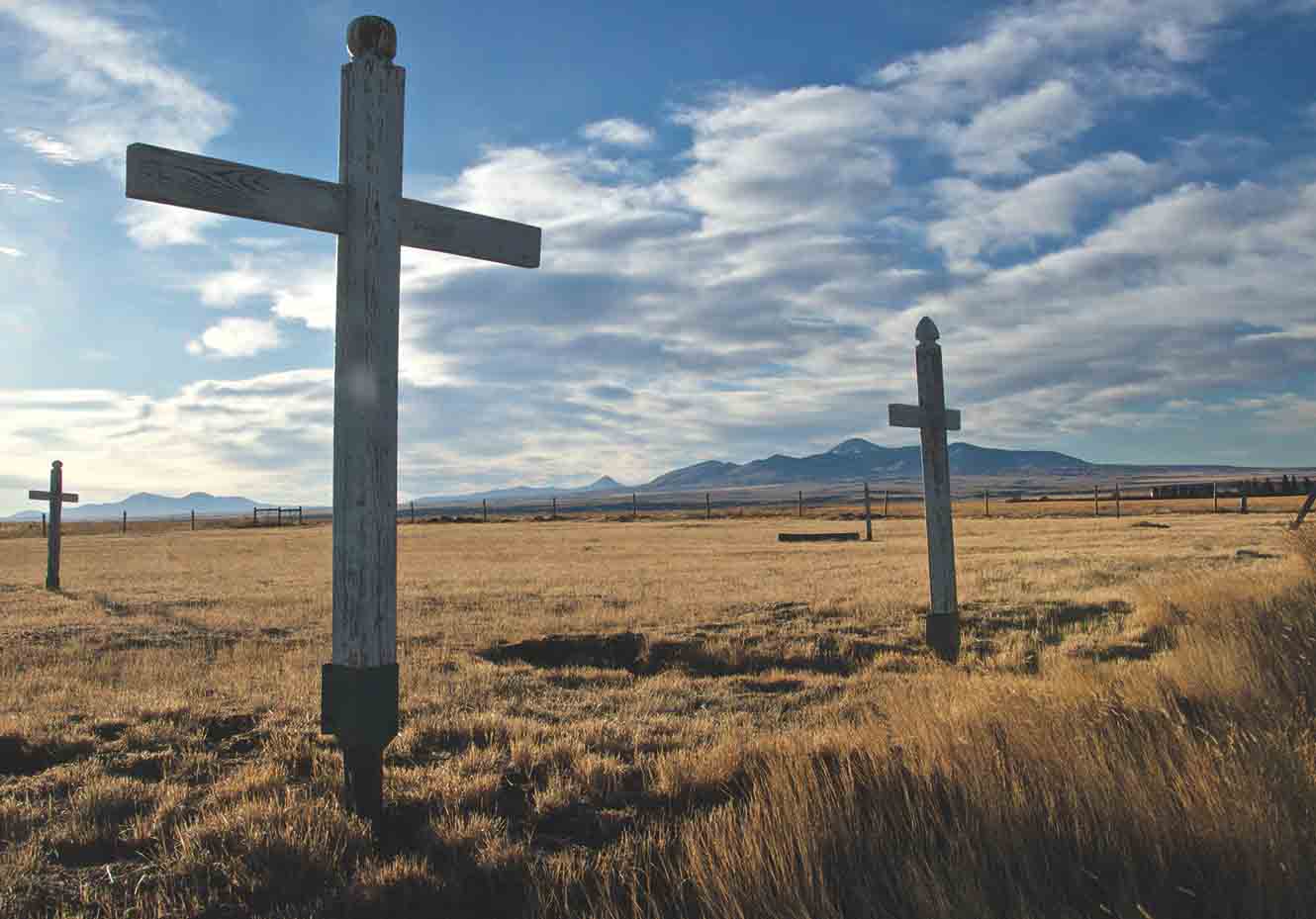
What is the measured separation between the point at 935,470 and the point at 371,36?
288 inches

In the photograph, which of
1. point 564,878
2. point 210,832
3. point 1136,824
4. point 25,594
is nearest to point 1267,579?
point 1136,824

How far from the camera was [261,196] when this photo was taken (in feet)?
15.3

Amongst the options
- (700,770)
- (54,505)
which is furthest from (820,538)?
(700,770)

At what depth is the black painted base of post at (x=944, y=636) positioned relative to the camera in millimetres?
9375

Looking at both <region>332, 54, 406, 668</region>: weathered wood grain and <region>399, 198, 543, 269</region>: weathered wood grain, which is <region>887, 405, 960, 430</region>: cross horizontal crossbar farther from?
<region>332, 54, 406, 668</region>: weathered wood grain

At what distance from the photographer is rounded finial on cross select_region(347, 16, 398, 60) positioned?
15.6 feet

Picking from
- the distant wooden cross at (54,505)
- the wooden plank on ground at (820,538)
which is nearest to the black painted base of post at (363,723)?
the distant wooden cross at (54,505)

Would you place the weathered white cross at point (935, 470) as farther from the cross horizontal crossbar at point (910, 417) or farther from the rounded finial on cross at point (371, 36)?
the rounded finial on cross at point (371, 36)

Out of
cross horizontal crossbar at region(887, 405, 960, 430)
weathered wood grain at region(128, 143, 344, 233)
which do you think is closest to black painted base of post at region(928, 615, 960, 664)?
cross horizontal crossbar at region(887, 405, 960, 430)

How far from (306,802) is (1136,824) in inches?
150

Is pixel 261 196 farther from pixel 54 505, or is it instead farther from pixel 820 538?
pixel 820 538

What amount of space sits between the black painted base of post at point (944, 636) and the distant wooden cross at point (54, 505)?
17172 mm

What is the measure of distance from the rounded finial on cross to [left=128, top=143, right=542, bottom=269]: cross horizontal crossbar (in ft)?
2.36

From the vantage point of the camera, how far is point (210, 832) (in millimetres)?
4316
